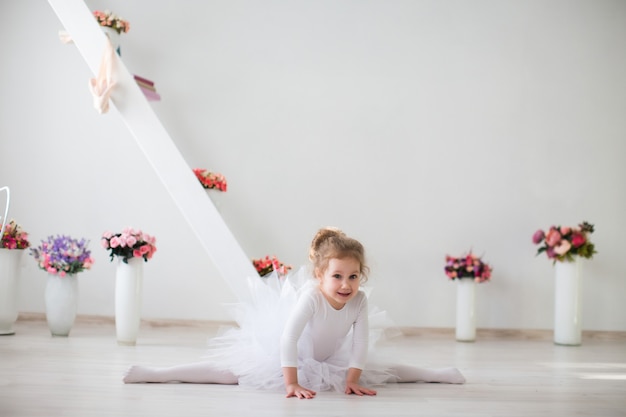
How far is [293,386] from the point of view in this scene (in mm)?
2736

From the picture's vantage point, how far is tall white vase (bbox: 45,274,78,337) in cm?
449

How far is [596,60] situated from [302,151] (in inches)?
92.1

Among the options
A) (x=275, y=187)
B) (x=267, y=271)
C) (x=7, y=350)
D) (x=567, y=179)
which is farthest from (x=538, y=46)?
(x=7, y=350)

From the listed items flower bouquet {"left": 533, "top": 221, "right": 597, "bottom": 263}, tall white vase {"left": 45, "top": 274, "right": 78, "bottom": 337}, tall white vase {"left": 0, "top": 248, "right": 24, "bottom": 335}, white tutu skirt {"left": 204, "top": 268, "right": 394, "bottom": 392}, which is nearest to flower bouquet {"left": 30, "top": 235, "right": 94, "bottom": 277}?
tall white vase {"left": 45, "top": 274, "right": 78, "bottom": 337}

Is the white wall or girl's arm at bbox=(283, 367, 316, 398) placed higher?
the white wall

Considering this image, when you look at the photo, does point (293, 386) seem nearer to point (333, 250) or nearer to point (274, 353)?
point (274, 353)

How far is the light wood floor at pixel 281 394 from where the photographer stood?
245 cm

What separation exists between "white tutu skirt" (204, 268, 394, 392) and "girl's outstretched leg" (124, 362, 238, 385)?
36 mm

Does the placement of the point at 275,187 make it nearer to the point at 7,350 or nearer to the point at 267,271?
the point at 267,271

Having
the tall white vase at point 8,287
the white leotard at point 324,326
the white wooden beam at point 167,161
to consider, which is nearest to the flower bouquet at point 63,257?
the tall white vase at point 8,287

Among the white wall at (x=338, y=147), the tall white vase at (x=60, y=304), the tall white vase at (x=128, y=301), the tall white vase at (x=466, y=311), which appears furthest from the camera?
the white wall at (x=338, y=147)

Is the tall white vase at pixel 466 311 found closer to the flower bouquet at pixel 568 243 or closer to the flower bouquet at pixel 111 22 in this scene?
the flower bouquet at pixel 568 243

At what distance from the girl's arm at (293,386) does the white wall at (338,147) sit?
2.67 metres

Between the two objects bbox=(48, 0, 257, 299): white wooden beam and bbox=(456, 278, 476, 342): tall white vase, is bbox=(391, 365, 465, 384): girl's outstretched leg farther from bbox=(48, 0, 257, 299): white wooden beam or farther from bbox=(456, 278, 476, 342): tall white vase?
bbox=(456, 278, 476, 342): tall white vase
